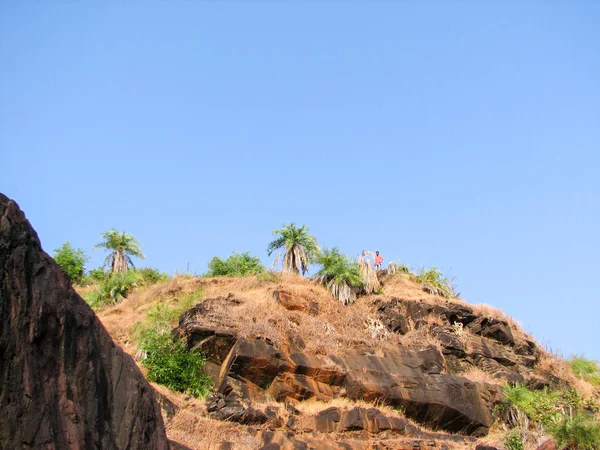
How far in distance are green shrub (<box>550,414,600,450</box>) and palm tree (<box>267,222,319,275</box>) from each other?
Answer: 1722 cm

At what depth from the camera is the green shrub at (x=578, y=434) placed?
21.1 metres

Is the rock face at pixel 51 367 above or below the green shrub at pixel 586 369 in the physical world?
below

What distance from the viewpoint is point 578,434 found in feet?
70.3

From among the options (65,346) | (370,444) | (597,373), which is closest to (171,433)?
(370,444)

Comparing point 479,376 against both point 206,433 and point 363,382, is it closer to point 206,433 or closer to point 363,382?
A: point 363,382

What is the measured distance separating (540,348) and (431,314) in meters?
6.93

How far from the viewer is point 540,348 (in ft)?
109

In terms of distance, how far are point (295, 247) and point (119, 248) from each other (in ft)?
42.7

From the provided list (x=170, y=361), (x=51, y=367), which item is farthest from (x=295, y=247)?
(x=51, y=367)

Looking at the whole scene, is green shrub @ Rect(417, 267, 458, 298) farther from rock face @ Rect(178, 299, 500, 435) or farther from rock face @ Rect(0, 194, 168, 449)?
rock face @ Rect(0, 194, 168, 449)

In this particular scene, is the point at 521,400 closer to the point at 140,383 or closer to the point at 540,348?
the point at 540,348

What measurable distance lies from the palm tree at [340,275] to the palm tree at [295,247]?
2961mm

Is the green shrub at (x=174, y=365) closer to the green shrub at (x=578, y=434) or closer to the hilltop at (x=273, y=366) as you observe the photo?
the hilltop at (x=273, y=366)

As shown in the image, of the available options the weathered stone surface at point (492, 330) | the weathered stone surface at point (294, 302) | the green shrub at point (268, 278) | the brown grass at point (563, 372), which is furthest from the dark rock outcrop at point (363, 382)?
the green shrub at point (268, 278)
